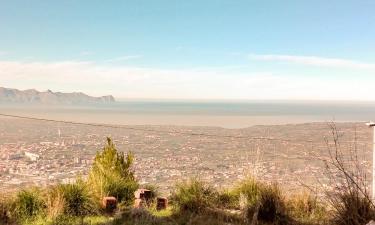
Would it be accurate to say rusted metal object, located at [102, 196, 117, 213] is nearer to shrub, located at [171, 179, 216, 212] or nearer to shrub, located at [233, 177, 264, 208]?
shrub, located at [171, 179, 216, 212]

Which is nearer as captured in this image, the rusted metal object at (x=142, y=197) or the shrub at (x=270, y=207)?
the shrub at (x=270, y=207)

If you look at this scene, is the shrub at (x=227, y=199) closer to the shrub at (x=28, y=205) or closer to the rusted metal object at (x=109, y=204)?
the rusted metal object at (x=109, y=204)

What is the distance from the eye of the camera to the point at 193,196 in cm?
599

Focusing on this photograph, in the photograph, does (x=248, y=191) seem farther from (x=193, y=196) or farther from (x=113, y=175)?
(x=113, y=175)

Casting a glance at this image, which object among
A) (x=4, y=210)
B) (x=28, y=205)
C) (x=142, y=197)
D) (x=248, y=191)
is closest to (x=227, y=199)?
(x=248, y=191)

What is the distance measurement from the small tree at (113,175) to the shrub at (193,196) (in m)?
0.82

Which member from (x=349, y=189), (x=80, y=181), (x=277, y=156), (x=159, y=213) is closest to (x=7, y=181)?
(x=80, y=181)

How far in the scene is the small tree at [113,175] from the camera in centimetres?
649

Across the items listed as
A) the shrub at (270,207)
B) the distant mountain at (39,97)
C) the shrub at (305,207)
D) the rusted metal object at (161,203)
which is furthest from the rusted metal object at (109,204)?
the distant mountain at (39,97)

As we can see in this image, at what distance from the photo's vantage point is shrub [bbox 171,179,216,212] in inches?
236

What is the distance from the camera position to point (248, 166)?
20.7 ft

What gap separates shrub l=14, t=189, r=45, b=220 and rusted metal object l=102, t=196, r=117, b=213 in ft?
2.83

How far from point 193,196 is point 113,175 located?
153 cm

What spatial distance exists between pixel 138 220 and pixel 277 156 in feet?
9.37
